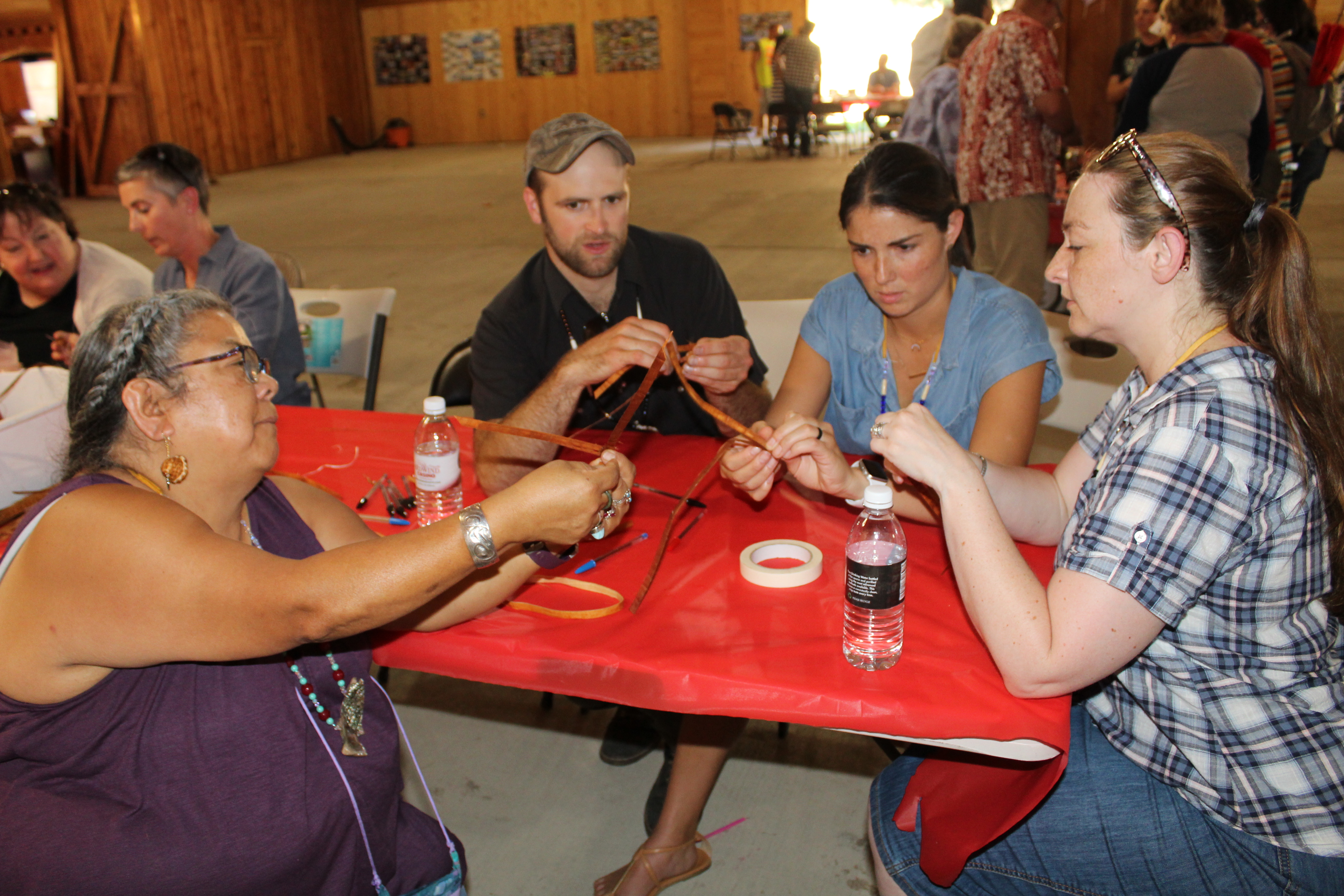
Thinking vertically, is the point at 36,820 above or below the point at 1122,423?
below

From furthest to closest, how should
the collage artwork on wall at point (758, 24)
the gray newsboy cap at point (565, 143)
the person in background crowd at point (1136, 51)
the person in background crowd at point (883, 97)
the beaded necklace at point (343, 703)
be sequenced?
the collage artwork on wall at point (758, 24) < the person in background crowd at point (883, 97) < the person in background crowd at point (1136, 51) < the gray newsboy cap at point (565, 143) < the beaded necklace at point (343, 703)

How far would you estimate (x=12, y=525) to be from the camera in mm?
1930

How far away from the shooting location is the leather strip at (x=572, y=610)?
161 centimetres

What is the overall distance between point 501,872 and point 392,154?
62.8ft

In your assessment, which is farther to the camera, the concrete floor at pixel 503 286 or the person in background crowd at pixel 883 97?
the person in background crowd at pixel 883 97

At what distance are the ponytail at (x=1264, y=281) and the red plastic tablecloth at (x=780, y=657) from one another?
1.68 feet

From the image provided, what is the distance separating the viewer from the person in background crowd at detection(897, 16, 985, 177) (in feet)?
18.4

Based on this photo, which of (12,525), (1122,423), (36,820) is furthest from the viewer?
(12,525)

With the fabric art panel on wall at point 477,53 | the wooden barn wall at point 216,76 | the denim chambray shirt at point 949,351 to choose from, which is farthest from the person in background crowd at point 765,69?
the denim chambray shirt at point 949,351


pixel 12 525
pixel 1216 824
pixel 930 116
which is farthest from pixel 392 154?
pixel 1216 824

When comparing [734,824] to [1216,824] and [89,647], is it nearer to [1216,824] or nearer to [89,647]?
[1216,824]

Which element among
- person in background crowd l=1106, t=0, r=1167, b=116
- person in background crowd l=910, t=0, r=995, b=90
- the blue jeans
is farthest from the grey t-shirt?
person in background crowd l=1106, t=0, r=1167, b=116

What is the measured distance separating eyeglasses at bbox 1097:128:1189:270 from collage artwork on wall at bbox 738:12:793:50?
57.6 feet

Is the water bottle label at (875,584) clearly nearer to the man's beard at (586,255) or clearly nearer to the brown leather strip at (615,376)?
the brown leather strip at (615,376)
